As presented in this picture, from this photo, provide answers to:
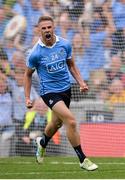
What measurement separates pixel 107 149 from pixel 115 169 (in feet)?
13.4

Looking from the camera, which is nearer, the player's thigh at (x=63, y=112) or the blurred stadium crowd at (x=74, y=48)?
the player's thigh at (x=63, y=112)

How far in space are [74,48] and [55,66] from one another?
4940 mm

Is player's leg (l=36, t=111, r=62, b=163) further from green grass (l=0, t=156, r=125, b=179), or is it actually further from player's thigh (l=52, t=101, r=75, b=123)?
player's thigh (l=52, t=101, r=75, b=123)

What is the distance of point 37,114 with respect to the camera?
1323 centimetres

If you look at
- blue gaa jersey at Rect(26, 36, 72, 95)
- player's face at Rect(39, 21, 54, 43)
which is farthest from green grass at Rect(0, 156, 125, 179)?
player's face at Rect(39, 21, 54, 43)

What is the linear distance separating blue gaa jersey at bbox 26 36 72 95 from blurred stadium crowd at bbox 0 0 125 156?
4.42 meters

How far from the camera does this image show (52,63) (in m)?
8.50

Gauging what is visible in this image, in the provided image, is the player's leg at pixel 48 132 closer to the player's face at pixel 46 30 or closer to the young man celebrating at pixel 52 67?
the young man celebrating at pixel 52 67

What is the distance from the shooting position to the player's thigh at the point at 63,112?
26.8 feet

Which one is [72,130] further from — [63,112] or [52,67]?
[52,67]

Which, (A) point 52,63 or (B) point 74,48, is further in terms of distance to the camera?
(B) point 74,48

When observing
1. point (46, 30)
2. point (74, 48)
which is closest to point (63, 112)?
point (46, 30)

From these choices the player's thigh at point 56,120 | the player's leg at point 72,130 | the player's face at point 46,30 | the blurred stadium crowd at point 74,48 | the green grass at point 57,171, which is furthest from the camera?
the blurred stadium crowd at point 74,48

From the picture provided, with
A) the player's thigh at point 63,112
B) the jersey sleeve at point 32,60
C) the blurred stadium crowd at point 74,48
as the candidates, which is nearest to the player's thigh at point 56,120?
the player's thigh at point 63,112
